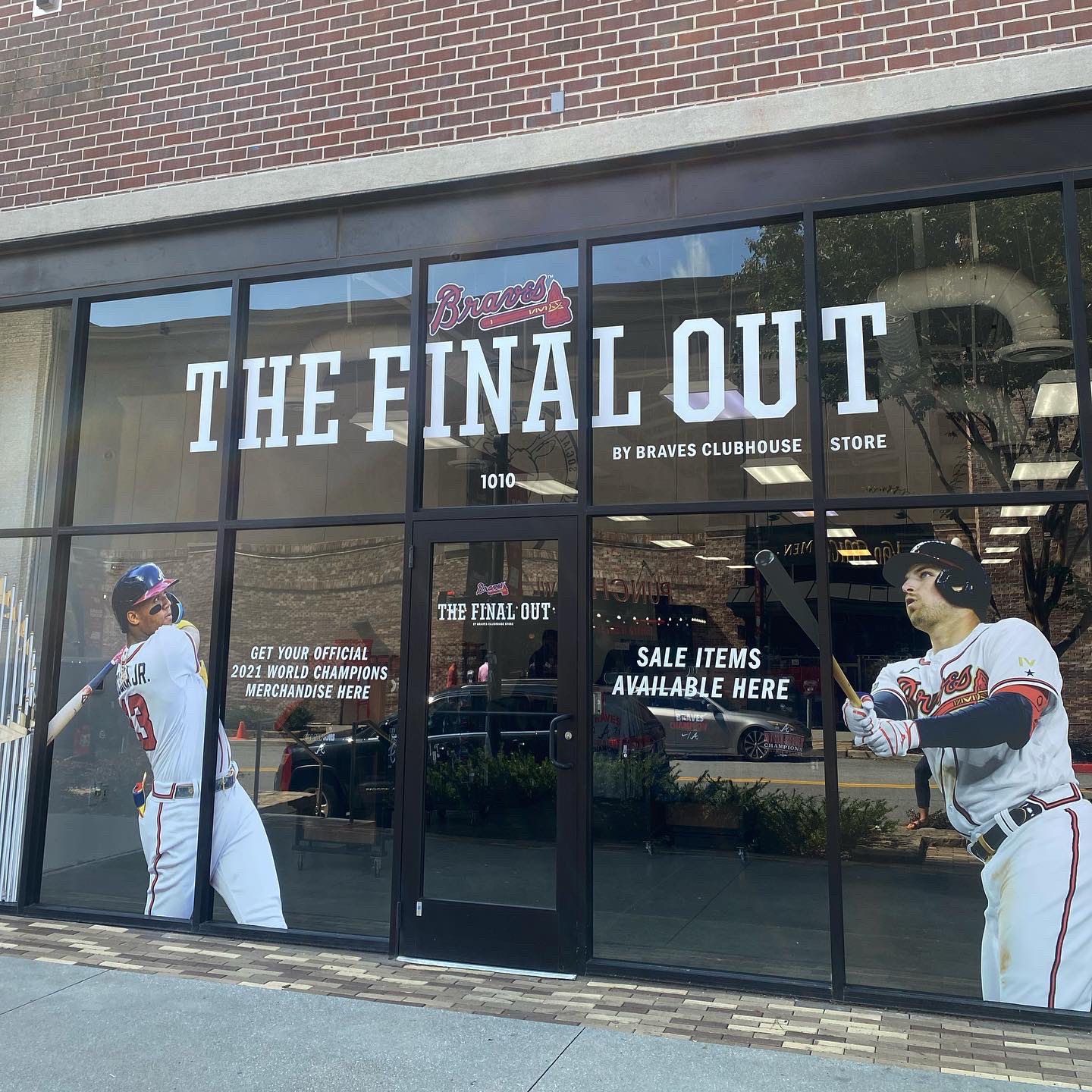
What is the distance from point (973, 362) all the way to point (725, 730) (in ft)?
8.00

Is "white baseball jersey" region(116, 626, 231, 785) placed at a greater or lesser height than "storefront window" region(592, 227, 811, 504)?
lesser

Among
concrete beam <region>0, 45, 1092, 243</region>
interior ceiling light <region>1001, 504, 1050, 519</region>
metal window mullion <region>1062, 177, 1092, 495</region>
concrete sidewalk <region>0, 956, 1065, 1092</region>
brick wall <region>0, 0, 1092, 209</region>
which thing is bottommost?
concrete sidewalk <region>0, 956, 1065, 1092</region>

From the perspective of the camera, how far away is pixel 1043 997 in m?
4.73

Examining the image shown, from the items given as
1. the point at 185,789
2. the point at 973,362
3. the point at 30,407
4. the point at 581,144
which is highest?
the point at 581,144

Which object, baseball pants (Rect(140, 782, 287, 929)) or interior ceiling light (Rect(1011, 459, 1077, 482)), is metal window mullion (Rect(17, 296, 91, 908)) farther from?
interior ceiling light (Rect(1011, 459, 1077, 482))

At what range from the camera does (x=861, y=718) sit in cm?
519

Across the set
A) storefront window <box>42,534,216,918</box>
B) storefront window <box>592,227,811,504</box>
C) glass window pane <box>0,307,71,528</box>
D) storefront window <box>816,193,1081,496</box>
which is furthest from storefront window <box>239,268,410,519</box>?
storefront window <box>816,193,1081,496</box>

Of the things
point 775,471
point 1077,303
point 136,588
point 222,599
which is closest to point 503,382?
point 775,471

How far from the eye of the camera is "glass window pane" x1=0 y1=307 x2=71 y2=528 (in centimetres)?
729

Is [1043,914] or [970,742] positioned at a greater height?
[970,742]

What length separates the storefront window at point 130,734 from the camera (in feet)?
20.9

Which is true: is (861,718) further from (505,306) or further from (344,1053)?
(505,306)

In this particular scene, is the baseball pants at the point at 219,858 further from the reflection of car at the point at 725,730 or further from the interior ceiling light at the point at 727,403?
the interior ceiling light at the point at 727,403

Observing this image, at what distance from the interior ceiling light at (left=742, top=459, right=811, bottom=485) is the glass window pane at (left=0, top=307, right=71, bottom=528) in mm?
5112
